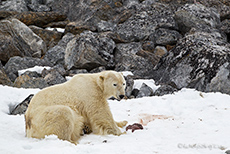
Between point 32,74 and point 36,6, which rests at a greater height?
point 36,6

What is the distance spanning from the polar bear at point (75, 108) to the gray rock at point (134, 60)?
8508 mm

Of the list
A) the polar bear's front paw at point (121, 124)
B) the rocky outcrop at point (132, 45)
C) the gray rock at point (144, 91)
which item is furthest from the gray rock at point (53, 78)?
the polar bear's front paw at point (121, 124)

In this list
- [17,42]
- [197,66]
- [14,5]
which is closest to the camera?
[197,66]

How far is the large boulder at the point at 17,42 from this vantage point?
1587 centimetres

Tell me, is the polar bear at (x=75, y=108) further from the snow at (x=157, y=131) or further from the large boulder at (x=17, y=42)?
the large boulder at (x=17, y=42)

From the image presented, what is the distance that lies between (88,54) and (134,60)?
3305mm

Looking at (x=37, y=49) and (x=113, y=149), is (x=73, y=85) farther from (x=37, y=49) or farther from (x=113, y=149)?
(x=37, y=49)

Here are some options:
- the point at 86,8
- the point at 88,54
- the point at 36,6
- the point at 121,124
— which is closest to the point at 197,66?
the point at 121,124

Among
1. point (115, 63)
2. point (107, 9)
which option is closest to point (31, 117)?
point (115, 63)

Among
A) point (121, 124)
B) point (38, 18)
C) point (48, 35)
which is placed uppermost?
point (121, 124)

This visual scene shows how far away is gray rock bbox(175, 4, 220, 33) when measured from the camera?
18.9 metres

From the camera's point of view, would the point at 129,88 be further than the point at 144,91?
Yes

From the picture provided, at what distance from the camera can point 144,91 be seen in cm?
1082

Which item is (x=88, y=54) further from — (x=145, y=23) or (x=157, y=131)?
(x=157, y=131)
